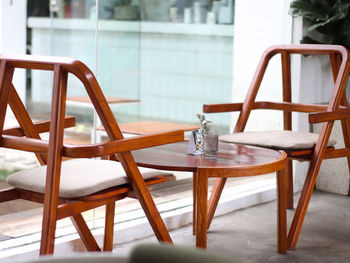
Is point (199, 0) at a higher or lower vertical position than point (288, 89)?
higher

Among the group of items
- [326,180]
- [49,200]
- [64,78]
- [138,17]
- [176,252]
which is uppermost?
[138,17]

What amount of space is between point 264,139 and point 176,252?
2284 millimetres

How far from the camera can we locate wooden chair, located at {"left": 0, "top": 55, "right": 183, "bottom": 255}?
2131 mm

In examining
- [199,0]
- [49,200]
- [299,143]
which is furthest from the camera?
[199,0]

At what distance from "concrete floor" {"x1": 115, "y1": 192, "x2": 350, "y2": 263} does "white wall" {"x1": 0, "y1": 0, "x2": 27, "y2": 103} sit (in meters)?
0.92

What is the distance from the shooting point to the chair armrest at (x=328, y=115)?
10.3 ft

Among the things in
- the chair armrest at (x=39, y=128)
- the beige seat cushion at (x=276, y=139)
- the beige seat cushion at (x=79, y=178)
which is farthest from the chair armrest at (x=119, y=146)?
the beige seat cushion at (x=276, y=139)

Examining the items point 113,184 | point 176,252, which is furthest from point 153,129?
point 176,252

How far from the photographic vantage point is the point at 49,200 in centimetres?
213

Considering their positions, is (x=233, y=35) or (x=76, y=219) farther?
(x=233, y=35)

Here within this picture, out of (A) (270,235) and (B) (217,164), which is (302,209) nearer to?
(A) (270,235)

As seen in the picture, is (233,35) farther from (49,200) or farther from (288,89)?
(49,200)

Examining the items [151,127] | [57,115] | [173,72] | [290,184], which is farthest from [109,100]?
[57,115]

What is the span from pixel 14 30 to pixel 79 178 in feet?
2.95
